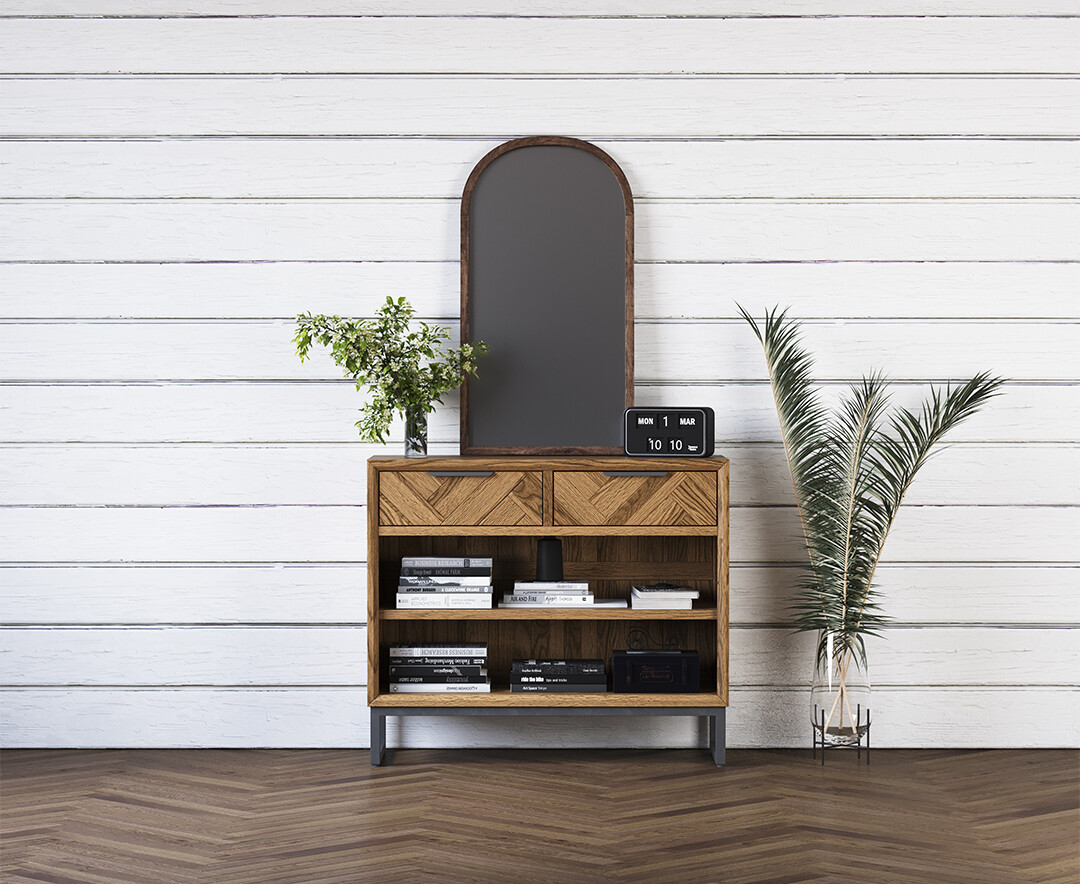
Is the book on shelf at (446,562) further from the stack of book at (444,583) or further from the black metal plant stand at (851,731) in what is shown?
the black metal plant stand at (851,731)

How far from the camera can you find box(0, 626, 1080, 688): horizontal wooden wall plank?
10.9ft

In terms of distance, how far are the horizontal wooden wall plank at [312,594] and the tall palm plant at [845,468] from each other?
0.13 m

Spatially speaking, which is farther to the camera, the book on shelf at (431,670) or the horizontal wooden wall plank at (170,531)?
the horizontal wooden wall plank at (170,531)

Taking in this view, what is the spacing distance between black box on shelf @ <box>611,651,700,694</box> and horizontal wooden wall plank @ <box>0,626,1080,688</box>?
13.7 inches

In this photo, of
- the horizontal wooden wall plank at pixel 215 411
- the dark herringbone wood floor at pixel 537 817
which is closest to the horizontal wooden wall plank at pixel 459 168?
the horizontal wooden wall plank at pixel 215 411

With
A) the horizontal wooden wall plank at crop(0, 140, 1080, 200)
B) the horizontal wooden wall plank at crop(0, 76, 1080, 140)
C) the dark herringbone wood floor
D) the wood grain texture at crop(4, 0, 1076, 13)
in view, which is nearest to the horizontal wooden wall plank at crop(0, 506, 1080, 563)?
the dark herringbone wood floor

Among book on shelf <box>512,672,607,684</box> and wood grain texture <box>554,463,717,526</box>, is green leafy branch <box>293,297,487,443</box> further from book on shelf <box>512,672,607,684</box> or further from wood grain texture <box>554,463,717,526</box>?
book on shelf <box>512,672,607,684</box>

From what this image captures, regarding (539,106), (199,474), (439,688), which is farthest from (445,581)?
(539,106)

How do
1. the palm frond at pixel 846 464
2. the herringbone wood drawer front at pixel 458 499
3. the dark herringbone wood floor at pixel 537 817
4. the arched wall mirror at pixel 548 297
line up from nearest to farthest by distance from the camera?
the dark herringbone wood floor at pixel 537 817
the herringbone wood drawer front at pixel 458 499
the palm frond at pixel 846 464
the arched wall mirror at pixel 548 297

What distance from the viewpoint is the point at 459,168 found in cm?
330

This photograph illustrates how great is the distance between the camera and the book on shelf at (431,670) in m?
3.05

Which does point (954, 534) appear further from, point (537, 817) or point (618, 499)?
point (537, 817)

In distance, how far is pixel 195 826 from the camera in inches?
104

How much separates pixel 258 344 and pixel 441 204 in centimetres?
76
